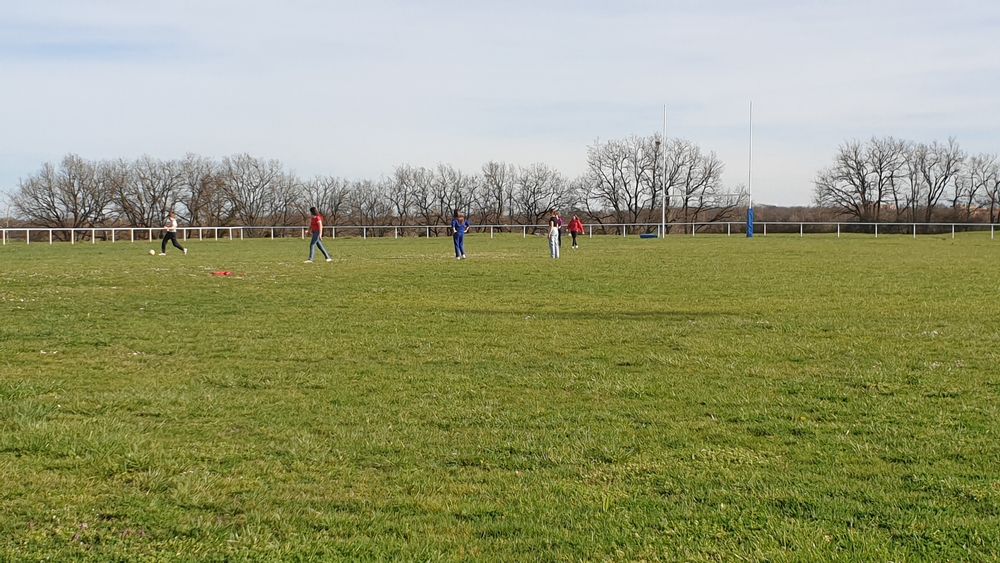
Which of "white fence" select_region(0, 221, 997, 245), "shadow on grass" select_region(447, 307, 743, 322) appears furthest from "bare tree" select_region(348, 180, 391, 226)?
"shadow on grass" select_region(447, 307, 743, 322)

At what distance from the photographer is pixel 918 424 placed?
6137 mm

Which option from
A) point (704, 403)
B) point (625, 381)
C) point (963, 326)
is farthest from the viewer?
point (963, 326)

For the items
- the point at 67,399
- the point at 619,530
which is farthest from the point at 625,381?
the point at 67,399

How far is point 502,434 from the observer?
19.7 ft

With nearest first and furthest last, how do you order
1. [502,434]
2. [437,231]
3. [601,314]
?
[502,434]
[601,314]
[437,231]

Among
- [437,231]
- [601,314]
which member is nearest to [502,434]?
[601,314]

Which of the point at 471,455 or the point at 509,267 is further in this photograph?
the point at 509,267

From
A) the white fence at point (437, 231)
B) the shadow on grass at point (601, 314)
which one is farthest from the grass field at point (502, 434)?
the white fence at point (437, 231)

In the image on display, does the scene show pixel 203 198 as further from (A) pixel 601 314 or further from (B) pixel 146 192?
(A) pixel 601 314

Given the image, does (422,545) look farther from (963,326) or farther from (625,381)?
(963,326)

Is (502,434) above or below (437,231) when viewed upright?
below

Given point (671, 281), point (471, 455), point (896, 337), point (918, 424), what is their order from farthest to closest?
1. point (671, 281)
2. point (896, 337)
3. point (918, 424)
4. point (471, 455)

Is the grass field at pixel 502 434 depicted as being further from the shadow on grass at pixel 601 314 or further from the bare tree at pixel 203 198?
the bare tree at pixel 203 198

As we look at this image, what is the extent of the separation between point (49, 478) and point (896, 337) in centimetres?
923
